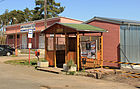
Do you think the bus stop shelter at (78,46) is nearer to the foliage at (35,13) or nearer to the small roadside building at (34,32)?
the small roadside building at (34,32)

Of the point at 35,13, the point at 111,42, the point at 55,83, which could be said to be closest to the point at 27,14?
the point at 35,13

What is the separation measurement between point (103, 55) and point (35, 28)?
61.5 ft

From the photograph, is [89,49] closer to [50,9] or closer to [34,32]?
[34,32]

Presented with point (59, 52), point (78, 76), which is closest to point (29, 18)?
point (59, 52)

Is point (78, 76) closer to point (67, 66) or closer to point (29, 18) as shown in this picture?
point (67, 66)

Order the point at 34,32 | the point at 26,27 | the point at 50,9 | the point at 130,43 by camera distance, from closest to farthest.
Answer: the point at 130,43 → the point at 34,32 → the point at 26,27 → the point at 50,9

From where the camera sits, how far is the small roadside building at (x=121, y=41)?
14.8m

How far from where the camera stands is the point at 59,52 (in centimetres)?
1612

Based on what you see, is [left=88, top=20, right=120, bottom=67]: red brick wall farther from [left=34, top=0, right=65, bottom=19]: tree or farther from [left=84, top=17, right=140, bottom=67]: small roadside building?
[left=34, top=0, right=65, bottom=19]: tree

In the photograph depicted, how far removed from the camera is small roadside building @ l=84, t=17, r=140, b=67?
14.8 metres

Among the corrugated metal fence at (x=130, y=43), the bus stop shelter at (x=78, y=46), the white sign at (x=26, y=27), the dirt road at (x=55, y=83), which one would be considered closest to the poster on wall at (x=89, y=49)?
the bus stop shelter at (x=78, y=46)

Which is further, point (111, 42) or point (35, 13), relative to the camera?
point (35, 13)

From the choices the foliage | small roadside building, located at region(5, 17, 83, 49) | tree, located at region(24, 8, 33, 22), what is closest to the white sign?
small roadside building, located at region(5, 17, 83, 49)

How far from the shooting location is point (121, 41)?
1485 centimetres
